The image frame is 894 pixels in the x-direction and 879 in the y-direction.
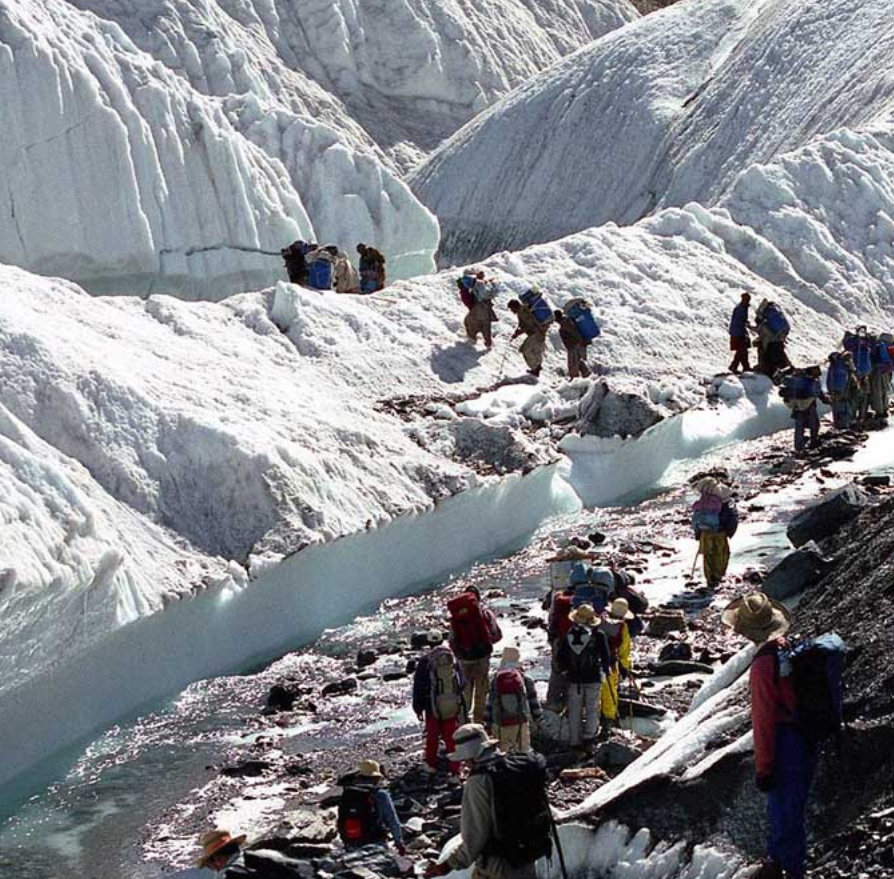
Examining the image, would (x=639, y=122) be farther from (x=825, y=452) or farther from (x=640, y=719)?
(x=640, y=719)

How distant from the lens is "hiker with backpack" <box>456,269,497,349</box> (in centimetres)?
2716

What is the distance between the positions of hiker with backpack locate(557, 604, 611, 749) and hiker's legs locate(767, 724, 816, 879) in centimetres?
438

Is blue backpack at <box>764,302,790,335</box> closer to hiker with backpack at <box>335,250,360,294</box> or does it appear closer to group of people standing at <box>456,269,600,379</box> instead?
group of people standing at <box>456,269,600,379</box>

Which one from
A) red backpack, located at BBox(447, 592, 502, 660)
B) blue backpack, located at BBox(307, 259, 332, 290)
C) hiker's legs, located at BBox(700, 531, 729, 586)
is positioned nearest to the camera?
red backpack, located at BBox(447, 592, 502, 660)

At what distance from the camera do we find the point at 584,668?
42.5ft

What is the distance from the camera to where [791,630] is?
12.5 m

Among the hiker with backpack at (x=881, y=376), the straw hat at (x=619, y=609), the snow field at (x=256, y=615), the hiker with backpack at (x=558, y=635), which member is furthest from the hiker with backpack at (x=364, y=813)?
the hiker with backpack at (x=881, y=376)

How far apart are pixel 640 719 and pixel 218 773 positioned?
127 inches

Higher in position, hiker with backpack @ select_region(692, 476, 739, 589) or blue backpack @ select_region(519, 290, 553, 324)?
blue backpack @ select_region(519, 290, 553, 324)

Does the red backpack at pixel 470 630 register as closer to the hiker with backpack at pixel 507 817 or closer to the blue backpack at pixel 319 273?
the hiker with backpack at pixel 507 817

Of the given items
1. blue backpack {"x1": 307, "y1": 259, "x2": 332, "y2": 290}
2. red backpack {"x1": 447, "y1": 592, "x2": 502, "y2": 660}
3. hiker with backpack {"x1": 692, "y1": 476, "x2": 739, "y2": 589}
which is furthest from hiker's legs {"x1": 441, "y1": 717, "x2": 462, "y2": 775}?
blue backpack {"x1": 307, "y1": 259, "x2": 332, "y2": 290}

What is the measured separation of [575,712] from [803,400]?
1273cm

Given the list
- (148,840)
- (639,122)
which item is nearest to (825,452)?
(148,840)

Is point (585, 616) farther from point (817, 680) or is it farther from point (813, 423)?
point (813, 423)
